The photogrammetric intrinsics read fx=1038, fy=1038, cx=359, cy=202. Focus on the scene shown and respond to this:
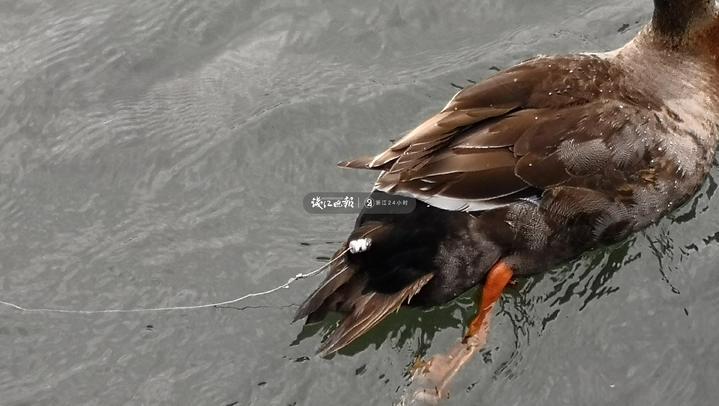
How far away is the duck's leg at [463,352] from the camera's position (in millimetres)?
4715

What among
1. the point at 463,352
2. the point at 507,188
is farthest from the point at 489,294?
the point at 507,188

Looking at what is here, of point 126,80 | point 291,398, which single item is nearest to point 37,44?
point 126,80

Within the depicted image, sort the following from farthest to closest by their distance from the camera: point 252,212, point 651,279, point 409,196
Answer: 1. point 252,212
2. point 651,279
3. point 409,196

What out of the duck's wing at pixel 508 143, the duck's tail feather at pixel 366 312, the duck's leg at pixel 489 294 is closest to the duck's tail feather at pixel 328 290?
the duck's tail feather at pixel 366 312

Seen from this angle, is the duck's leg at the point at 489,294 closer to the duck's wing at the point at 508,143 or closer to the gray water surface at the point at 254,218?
the gray water surface at the point at 254,218

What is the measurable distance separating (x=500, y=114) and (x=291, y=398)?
5.37 ft

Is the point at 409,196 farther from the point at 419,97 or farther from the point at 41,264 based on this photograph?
the point at 41,264

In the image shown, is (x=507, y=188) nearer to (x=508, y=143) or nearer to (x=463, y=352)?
(x=508, y=143)

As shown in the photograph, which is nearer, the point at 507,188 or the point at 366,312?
the point at 507,188

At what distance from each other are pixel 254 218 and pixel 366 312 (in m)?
1.01

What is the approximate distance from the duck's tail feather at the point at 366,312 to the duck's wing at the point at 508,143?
A: 0.46 metres

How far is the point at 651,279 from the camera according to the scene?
5180 mm

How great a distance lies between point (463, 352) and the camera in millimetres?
4871

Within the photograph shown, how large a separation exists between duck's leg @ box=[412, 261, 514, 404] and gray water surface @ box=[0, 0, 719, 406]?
0.21ft
